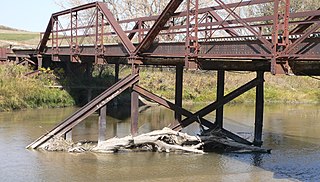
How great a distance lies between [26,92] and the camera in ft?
84.9

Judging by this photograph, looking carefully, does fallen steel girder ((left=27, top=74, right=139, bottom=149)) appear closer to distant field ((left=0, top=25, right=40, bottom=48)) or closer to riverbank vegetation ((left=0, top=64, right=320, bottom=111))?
riverbank vegetation ((left=0, top=64, right=320, bottom=111))

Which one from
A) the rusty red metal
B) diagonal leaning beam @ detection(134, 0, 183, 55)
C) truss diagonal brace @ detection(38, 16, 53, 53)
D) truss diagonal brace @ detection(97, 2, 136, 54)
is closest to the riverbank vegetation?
truss diagonal brace @ detection(38, 16, 53, 53)

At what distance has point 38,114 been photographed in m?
24.0

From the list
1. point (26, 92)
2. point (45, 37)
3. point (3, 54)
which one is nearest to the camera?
point (26, 92)

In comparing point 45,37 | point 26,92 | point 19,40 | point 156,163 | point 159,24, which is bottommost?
point 156,163

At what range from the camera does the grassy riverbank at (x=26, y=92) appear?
2478 centimetres

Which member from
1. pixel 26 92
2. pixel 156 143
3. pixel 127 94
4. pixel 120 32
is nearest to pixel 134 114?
pixel 156 143

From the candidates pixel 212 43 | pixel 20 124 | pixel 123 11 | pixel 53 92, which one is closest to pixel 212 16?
pixel 212 43

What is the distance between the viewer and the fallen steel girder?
14.7 metres

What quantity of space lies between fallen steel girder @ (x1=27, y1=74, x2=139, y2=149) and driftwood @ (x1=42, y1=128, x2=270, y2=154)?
217mm

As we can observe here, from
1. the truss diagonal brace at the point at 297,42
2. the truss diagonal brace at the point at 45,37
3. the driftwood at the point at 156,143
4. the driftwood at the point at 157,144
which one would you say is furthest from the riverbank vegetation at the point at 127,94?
the truss diagonal brace at the point at 297,42

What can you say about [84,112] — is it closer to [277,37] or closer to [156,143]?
[156,143]

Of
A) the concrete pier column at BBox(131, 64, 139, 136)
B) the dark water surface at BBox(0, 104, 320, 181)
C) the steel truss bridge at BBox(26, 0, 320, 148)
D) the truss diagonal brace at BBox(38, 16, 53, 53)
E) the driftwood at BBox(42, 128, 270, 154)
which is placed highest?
the truss diagonal brace at BBox(38, 16, 53, 53)

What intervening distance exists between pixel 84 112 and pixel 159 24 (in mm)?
3699
